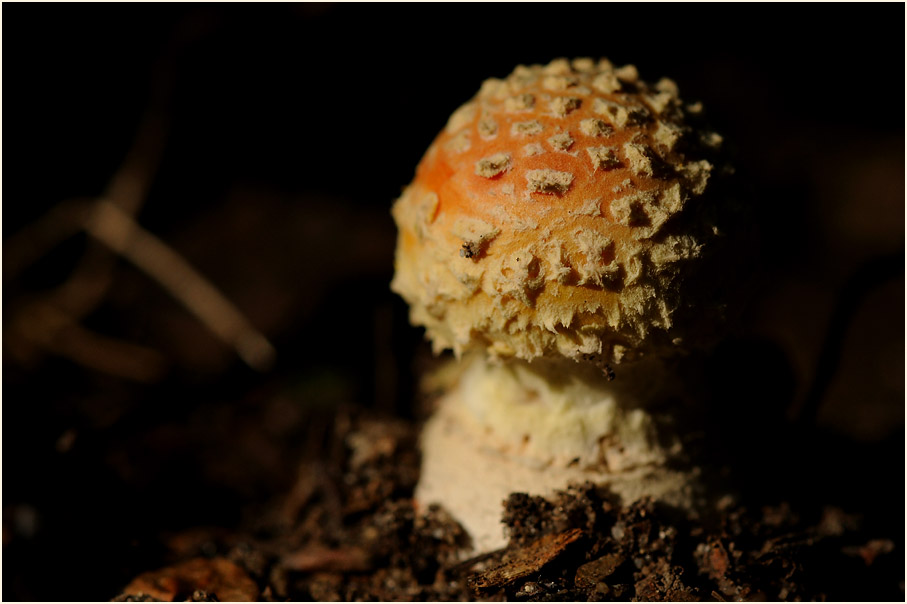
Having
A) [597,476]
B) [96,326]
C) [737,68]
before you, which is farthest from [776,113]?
[96,326]

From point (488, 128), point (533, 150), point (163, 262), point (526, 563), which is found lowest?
point (526, 563)

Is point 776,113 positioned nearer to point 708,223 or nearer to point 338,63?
point 338,63

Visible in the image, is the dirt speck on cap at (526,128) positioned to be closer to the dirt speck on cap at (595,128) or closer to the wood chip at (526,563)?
the dirt speck on cap at (595,128)

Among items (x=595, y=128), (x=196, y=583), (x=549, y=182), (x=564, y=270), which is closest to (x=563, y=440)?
(x=564, y=270)

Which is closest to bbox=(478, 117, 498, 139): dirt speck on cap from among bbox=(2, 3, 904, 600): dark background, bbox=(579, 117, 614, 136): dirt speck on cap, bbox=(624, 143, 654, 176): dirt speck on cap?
bbox=(579, 117, 614, 136): dirt speck on cap

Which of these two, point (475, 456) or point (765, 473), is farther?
point (765, 473)

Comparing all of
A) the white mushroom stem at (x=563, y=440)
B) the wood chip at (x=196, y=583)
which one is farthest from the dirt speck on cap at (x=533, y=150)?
the wood chip at (x=196, y=583)

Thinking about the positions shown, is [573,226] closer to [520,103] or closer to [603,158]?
[603,158]

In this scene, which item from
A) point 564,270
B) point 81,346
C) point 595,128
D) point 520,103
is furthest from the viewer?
point 81,346
